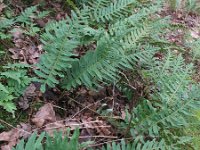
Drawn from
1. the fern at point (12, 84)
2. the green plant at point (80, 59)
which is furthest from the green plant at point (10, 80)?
the green plant at point (80, 59)

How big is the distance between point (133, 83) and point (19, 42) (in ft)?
3.66

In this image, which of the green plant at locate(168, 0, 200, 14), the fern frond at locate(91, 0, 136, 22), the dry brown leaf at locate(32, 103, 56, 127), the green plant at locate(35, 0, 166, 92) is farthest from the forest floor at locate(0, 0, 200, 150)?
the green plant at locate(168, 0, 200, 14)

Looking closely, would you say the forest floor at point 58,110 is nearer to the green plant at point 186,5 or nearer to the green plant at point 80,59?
the green plant at point 80,59

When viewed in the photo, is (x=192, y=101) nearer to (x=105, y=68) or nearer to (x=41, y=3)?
(x=105, y=68)

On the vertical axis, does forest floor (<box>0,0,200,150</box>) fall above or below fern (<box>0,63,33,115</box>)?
below

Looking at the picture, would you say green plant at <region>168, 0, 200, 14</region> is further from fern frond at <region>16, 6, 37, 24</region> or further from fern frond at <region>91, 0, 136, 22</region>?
fern frond at <region>16, 6, 37, 24</region>

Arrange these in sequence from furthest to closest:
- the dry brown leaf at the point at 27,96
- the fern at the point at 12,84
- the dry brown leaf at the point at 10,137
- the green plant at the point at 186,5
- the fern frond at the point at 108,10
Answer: the green plant at the point at 186,5, the fern frond at the point at 108,10, the dry brown leaf at the point at 27,96, the fern at the point at 12,84, the dry brown leaf at the point at 10,137

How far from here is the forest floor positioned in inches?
114

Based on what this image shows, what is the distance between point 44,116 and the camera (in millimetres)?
2990

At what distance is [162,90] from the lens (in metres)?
3.46

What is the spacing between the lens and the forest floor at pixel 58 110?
289 centimetres

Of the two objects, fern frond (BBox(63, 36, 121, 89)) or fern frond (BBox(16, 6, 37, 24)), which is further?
fern frond (BBox(16, 6, 37, 24))

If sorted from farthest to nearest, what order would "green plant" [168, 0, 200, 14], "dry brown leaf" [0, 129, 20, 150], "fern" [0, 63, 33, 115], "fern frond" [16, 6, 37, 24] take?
"green plant" [168, 0, 200, 14], "fern frond" [16, 6, 37, 24], "fern" [0, 63, 33, 115], "dry brown leaf" [0, 129, 20, 150]

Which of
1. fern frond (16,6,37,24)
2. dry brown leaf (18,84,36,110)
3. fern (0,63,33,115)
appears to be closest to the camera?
fern (0,63,33,115)
